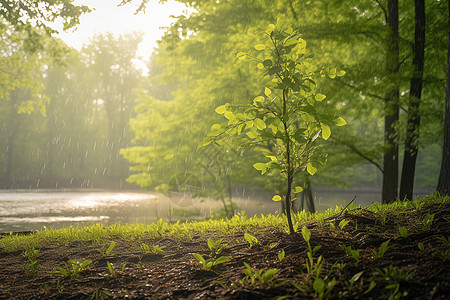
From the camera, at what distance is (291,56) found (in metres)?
2.84

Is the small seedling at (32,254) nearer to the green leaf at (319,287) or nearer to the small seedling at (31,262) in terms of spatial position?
the small seedling at (31,262)

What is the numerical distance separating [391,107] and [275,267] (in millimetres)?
4874

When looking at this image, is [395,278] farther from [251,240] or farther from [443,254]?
[251,240]

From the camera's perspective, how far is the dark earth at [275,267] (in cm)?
183

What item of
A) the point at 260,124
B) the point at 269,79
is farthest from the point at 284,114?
the point at 269,79

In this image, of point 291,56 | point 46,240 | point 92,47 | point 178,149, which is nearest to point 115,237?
point 46,240

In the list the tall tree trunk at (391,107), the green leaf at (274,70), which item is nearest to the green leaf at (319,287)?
the green leaf at (274,70)

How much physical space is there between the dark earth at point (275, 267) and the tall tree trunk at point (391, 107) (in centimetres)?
305

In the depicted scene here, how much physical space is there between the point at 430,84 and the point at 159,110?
7.59m

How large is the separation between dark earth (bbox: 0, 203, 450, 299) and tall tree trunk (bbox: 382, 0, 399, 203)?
3047 millimetres

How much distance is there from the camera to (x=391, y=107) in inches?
234

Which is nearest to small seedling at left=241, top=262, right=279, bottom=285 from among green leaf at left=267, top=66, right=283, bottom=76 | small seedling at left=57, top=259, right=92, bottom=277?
small seedling at left=57, top=259, right=92, bottom=277

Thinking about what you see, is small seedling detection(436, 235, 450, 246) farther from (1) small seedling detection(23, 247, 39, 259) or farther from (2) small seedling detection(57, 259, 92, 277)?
(1) small seedling detection(23, 247, 39, 259)

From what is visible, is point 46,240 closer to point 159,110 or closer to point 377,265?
point 377,265
